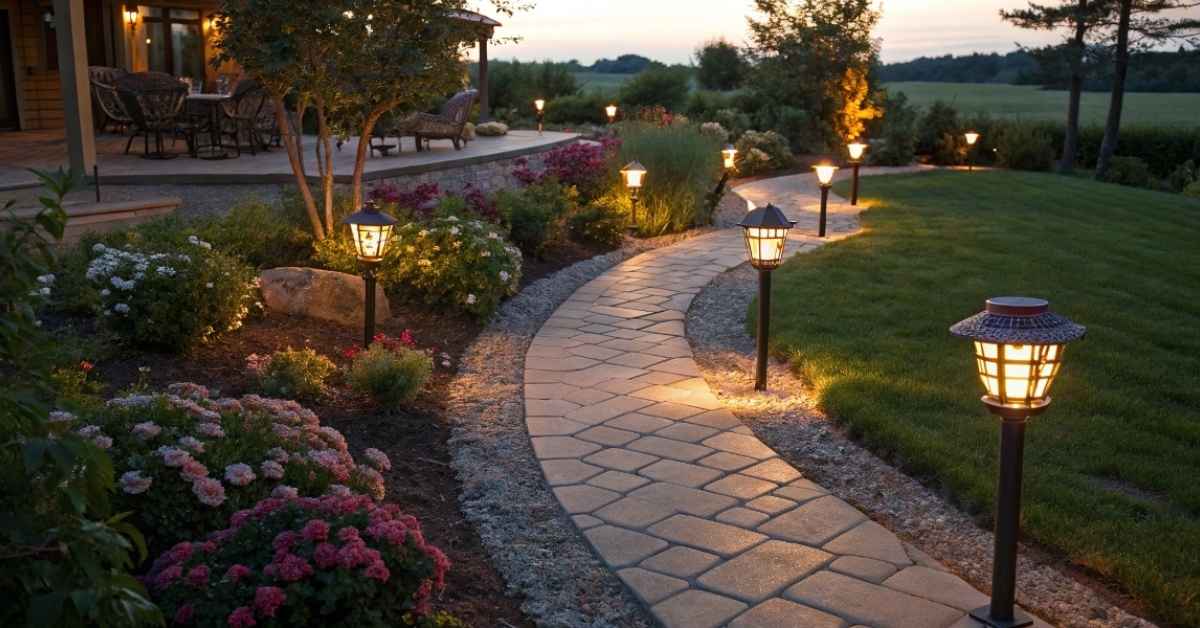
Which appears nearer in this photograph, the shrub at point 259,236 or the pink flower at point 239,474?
the pink flower at point 239,474

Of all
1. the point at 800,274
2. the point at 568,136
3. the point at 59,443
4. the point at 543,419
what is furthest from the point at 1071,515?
the point at 568,136

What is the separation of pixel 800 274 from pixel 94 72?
10483 millimetres

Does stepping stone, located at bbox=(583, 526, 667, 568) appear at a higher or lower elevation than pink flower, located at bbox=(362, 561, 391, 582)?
lower

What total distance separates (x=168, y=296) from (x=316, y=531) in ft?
10.1

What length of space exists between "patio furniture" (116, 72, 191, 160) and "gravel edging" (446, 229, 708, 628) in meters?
7.31

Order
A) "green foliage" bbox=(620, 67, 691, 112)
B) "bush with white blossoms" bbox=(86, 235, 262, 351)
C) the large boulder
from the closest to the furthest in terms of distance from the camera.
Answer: "bush with white blossoms" bbox=(86, 235, 262, 351) < the large boulder < "green foliage" bbox=(620, 67, 691, 112)

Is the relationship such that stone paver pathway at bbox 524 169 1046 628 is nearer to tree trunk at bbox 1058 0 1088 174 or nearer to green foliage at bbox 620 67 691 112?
green foliage at bbox 620 67 691 112

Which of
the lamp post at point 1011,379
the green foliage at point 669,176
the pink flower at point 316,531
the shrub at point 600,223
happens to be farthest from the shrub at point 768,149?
the pink flower at point 316,531

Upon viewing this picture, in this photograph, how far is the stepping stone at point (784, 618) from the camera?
10.1 feet

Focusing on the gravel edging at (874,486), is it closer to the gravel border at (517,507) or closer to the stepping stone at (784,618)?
the stepping stone at (784,618)

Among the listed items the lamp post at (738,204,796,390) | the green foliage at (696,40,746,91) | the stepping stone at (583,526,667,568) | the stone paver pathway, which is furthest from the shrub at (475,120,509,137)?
the stepping stone at (583,526,667,568)

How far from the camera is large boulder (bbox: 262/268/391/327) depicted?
643 cm

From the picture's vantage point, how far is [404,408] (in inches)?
201

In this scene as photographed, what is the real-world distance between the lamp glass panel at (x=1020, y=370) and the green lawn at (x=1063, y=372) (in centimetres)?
88
